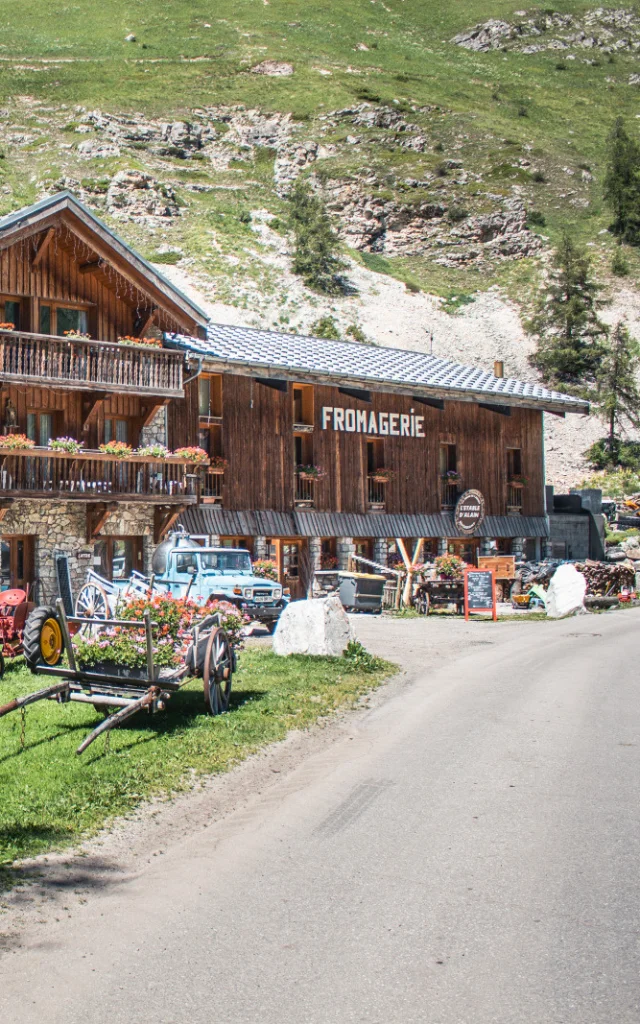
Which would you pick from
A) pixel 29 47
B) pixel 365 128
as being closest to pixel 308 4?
pixel 29 47

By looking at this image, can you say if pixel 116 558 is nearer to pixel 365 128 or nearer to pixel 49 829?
pixel 49 829

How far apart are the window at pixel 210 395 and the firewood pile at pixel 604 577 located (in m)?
14.1

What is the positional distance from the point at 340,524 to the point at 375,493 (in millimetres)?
2362

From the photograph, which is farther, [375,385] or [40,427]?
[375,385]

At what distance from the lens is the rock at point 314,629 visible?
19.1 meters

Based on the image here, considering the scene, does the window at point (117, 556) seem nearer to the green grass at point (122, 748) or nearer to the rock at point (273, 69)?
the green grass at point (122, 748)

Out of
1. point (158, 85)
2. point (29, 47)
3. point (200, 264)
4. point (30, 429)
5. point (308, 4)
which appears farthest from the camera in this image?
point (308, 4)

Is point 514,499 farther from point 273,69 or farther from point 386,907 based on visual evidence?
point 273,69

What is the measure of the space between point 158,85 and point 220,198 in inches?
1542

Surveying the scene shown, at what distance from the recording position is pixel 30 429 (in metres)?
31.0

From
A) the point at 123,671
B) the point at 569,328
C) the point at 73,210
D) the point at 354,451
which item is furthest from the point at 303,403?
the point at 569,328

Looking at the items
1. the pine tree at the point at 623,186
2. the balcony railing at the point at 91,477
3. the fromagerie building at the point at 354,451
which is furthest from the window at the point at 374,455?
the pine tree at the point at 623,186

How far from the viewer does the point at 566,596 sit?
33125 mm

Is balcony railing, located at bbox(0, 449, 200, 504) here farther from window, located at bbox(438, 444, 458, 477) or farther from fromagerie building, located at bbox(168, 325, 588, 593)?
window, located at bbox(438, 444, 458, 477)
